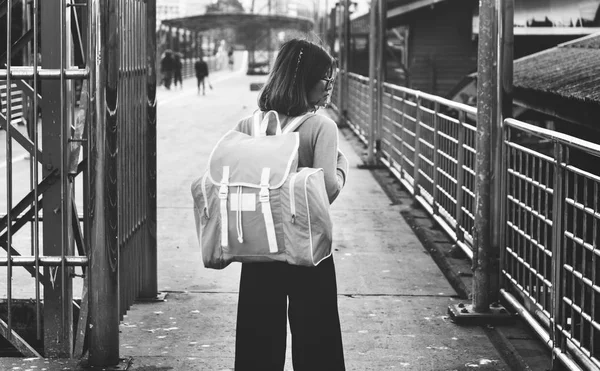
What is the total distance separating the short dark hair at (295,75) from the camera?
12.4ft

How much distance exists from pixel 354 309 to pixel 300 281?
247cm

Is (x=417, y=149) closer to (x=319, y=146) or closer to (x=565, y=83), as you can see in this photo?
(x=565, y=83)

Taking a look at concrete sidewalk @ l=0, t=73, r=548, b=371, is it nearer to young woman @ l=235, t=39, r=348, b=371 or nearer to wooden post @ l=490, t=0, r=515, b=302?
wooden post @ l=490, t=0, r=515, b=302

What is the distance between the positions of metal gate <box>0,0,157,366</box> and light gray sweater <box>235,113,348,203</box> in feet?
3.57

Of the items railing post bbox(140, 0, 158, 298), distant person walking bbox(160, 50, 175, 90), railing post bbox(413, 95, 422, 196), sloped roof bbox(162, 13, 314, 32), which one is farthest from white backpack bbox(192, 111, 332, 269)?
sloped roof bbox(162, 13, 314, 32)

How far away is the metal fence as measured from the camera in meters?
4.54

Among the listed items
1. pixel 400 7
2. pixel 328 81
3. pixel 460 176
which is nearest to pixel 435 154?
pixel 460 176

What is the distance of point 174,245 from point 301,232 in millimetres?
4867

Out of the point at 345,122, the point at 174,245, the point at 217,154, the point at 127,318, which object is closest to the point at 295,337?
the point at 217,154

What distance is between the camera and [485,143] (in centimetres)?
586

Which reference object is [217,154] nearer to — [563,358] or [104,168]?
[104,168]

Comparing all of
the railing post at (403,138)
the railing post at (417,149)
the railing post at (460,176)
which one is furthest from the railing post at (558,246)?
the railing post at (403,138)

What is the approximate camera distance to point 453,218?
850 cm

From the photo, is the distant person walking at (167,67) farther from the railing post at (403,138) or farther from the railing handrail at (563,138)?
the railing handrail at (563,138)
